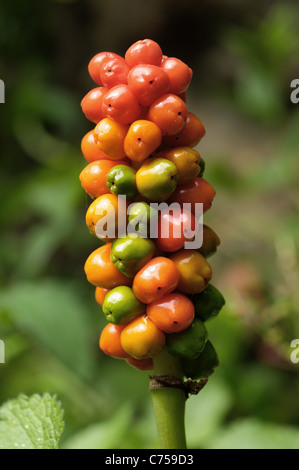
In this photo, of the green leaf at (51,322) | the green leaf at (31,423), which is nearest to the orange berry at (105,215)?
the green leaf at (31,423)

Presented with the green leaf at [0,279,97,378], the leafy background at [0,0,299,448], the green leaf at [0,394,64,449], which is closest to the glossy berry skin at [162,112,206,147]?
the green leaf at [0,394,64,449]

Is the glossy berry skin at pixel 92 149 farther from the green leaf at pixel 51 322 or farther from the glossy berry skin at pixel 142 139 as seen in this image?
the green leaf at pixel 51 322

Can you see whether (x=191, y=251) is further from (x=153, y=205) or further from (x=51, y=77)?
(x=51, y=77)

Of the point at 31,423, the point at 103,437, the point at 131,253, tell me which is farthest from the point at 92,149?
the point at 103,437

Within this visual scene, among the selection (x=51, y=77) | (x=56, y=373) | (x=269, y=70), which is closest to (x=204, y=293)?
(x=56, y=373)

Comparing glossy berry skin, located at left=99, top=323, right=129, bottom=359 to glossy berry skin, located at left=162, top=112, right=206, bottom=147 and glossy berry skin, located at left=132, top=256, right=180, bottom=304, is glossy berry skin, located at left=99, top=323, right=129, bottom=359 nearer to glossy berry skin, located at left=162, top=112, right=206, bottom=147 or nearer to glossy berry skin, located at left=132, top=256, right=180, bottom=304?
glossy berry skin, located at left=132, top=256, right=180, bottom=304

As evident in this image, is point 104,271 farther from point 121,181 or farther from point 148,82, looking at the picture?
point 148,82
